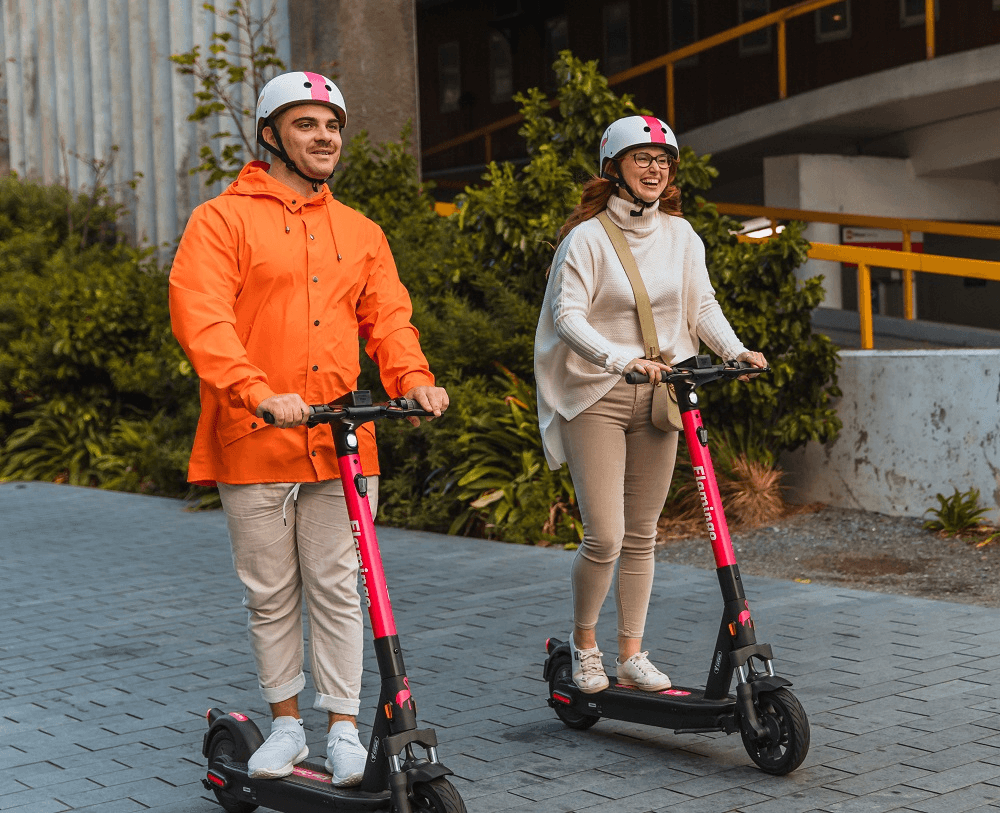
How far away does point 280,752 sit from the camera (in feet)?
12.6

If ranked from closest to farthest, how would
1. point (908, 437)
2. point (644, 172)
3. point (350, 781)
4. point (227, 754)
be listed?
point (350, 781)
point (227, 754)
point (644, 172)
point (908, 437)

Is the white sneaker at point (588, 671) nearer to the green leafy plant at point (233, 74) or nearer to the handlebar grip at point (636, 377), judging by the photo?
the handlebar grip at point (636, 377)

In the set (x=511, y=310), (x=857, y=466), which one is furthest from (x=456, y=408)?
(x=857, y=466)

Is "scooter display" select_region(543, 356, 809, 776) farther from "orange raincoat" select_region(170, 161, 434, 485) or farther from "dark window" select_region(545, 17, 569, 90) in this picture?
"dark window" select_region(545, 17, 569, 90)

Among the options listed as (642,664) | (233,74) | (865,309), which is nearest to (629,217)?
(642,664)

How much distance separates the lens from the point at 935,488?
8.27m

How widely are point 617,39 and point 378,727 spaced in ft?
70.5

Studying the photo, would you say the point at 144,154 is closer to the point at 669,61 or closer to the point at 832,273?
the point at 669,61

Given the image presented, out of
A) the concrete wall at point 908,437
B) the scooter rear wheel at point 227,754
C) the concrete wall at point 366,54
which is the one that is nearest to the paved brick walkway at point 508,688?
the scooter rear wheel at point 227,754

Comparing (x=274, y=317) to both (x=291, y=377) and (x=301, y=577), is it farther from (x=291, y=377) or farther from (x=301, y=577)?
(x=301, y=577)

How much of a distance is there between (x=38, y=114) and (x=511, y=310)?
10.2m

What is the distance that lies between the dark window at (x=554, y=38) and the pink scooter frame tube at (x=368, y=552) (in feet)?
73.2

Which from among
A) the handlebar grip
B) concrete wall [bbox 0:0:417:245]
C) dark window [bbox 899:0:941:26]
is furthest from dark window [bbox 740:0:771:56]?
the handlebar grip

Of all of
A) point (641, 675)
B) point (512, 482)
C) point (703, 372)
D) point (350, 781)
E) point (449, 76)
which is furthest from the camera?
point (449, 76)
